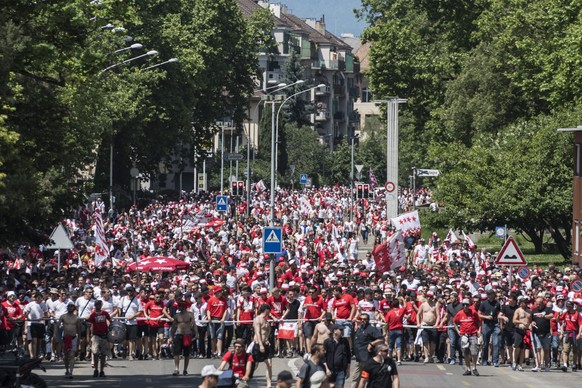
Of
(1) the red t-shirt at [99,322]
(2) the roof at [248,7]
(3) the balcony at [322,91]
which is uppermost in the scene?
(2) the roof at [248,7]

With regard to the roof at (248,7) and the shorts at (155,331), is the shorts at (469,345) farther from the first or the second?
the roof at (248,7)

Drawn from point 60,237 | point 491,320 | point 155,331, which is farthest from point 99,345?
point 60,237

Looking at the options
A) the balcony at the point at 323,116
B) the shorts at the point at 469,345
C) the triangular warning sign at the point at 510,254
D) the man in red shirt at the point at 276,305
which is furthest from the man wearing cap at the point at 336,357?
the balcony at the point at 323,116

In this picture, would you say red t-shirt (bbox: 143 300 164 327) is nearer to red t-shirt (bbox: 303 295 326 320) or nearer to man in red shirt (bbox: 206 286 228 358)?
man in red shirt (bbox: 206 286 228 358)

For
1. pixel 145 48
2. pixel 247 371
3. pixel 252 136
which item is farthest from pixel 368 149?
pixel 247 371

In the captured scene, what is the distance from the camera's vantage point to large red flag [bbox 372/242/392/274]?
142 ft

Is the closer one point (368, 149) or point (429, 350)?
point (429, 350)

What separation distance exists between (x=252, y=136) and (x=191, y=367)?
122109mm

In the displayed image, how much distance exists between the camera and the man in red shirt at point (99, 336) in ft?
95.5

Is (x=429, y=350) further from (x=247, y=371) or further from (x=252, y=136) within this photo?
(x=252, y=136)

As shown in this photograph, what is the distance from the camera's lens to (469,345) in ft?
101

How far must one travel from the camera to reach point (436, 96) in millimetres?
75250

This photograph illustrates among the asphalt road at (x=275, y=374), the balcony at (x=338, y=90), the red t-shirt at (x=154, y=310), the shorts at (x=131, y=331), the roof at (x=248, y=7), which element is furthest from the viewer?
the balcony at (x=338, y=90)

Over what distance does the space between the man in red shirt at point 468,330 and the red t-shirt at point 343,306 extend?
217 centimetres
